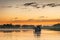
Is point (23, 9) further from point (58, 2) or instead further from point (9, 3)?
point (58, 2)

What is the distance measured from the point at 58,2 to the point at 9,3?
14.3 inches

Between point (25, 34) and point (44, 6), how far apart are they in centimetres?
25

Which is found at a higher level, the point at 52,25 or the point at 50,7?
the point at 50,7

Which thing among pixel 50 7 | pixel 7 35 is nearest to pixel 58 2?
pixel 50 7

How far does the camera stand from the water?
1.13m

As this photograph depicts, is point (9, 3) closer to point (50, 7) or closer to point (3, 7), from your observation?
point (3, 7)

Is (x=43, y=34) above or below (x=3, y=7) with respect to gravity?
below

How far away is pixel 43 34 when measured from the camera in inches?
44.6

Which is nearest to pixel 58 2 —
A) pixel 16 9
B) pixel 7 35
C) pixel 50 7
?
pixel 50 7

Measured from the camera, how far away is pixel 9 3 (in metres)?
1.18

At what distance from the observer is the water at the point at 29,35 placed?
1.13m

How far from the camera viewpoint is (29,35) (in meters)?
1.14

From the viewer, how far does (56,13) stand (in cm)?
116

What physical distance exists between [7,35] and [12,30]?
0.17 feet
